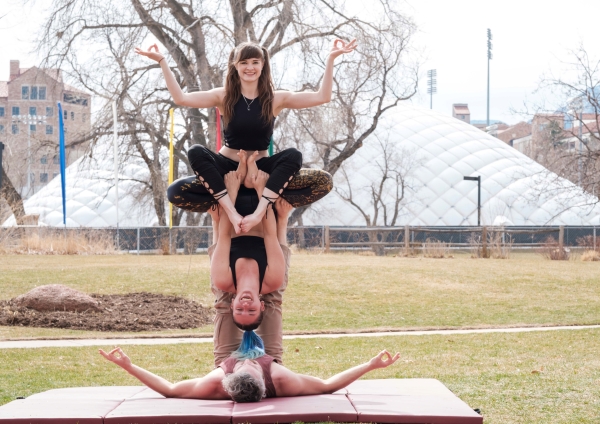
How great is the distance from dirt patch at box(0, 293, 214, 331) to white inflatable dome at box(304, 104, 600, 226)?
27145 millimetres

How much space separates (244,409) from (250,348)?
71 cm

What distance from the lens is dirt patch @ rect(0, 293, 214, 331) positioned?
42.2 feet

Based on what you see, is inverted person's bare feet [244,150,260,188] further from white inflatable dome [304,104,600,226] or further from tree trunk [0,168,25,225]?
white inflatable dome [304,104,600,226]

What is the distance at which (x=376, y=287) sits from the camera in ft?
57.8

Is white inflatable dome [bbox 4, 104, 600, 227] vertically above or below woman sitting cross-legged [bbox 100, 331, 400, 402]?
above

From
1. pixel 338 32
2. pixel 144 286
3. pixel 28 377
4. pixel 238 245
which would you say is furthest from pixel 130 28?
pixel 238 245

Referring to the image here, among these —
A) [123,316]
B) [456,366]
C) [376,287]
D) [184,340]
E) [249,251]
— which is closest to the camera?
[249,251]

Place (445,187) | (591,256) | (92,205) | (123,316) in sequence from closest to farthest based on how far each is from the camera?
1. (123,316)
2. (591,256)
3. (92,205)
4. (445,187)

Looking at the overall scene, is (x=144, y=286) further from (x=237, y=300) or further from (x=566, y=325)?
(x=237, y=300)

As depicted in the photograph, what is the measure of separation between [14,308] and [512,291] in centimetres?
1055

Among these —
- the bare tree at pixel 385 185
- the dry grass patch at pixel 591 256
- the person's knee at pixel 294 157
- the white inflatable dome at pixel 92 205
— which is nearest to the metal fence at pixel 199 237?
the dry grass patch at pixel 591 256

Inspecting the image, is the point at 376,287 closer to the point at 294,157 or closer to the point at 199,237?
the point at 199,237

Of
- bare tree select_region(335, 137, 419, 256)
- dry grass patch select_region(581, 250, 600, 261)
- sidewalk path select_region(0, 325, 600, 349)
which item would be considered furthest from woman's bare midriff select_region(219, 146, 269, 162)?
bare tree select_region(335, 137, 419, 256)

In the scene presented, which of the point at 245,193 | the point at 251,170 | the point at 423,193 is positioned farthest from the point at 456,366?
the point at 423,193
